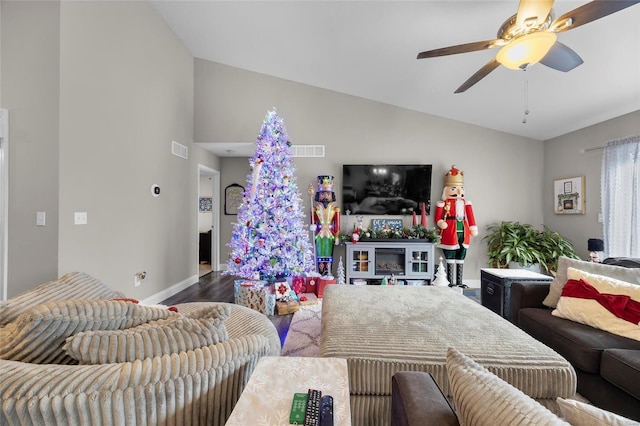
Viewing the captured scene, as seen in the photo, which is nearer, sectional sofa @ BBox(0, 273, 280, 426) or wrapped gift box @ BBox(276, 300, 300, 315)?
sectional sofa @ BBox(0, 273, 280, 426)

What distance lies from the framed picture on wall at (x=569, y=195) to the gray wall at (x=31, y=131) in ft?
19.3

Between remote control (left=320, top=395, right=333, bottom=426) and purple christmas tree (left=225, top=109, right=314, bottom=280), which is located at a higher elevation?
purple christmas tree (left=225, top=109, right=314, bottom=280)

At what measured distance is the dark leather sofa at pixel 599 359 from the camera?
136cm

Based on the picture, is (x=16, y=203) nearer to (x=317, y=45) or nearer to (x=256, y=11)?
(x=256, y=11)

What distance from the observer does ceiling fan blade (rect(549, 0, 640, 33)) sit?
1.34 meters

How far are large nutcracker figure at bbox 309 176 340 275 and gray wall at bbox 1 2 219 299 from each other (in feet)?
6.85

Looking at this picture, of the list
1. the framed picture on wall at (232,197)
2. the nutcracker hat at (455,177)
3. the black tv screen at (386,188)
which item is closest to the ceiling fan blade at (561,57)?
the nutcracker hat at (455,177)

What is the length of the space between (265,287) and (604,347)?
280 cm

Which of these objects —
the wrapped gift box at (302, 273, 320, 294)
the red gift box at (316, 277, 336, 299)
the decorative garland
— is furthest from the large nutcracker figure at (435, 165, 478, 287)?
the wrapped gift box at (302, 273, 320, 294)

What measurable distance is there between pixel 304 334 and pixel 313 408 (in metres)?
1.91

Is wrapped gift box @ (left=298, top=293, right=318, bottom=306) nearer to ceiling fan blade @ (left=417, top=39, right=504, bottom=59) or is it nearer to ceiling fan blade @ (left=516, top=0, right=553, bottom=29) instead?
ceiling fan blade @ (left=417, top=39, right=504, bottom=59)

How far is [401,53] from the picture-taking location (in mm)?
3039

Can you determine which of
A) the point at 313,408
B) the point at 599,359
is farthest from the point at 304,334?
the point at 599,359

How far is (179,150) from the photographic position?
3938 mm
